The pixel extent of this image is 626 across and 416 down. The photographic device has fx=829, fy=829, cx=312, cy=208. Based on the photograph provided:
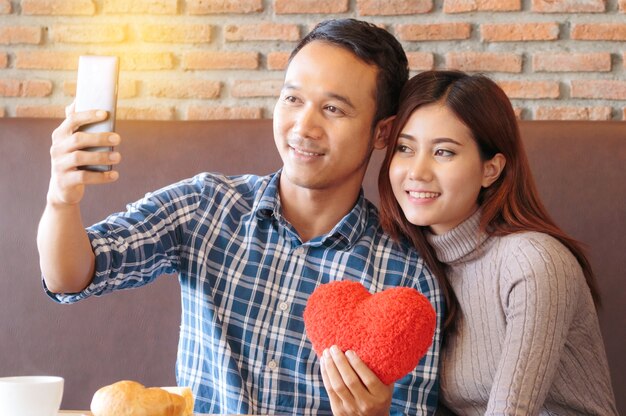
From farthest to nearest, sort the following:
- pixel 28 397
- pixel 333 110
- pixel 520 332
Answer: pixel 333 110
pixel 520 332
pixel 28 397

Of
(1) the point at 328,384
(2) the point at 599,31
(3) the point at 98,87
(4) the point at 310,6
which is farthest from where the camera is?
(4) the point at 310,6

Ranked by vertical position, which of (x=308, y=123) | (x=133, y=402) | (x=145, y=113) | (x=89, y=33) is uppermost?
(x=89, y=33)

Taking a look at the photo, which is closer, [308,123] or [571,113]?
[308,123]

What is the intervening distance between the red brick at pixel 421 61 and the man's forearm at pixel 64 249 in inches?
45.4

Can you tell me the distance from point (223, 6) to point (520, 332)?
135cm

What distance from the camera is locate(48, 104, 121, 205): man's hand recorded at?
1.14 metres

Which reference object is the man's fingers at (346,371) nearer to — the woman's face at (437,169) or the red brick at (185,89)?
the woman's face at (437,169)

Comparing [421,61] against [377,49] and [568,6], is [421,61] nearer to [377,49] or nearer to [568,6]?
[568,6]

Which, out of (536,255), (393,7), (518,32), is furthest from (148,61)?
(536,255)

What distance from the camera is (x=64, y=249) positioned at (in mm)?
1324

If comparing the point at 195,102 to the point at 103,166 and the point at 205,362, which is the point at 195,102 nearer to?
the point at 205,362

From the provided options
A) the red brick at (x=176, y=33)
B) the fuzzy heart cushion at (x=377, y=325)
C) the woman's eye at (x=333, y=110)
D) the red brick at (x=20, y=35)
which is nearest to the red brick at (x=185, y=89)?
the red brick at (x=176, y=33)

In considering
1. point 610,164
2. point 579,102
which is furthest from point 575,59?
point 610,164

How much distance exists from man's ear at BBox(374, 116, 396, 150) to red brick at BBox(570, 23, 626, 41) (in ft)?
2.45
